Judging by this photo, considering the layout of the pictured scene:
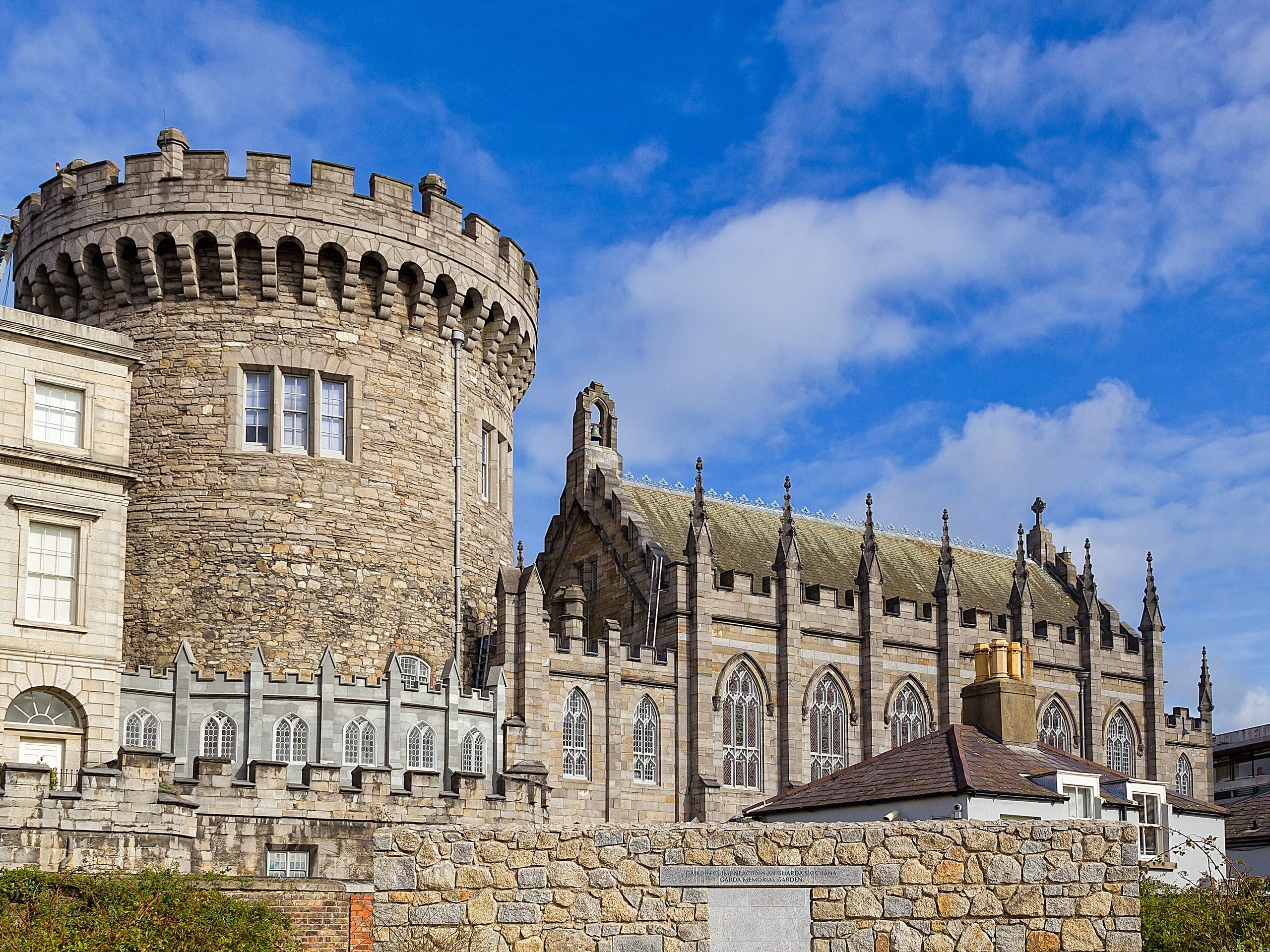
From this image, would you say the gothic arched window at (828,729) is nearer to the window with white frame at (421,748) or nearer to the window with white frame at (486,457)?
the window with white frame at (486,457)

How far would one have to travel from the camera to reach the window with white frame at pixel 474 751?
116ft

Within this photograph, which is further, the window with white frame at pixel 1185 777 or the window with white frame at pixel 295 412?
the window with white frame at pixel 1185 777

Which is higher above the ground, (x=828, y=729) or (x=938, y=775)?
(x=828, y=729)

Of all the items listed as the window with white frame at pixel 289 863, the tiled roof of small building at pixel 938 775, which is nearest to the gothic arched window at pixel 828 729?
the tiled roof of small building at pixel 938 775

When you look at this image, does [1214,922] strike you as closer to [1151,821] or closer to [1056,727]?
[1151,821]

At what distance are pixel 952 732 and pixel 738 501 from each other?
24004mm

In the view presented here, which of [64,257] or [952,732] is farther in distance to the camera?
[64,257]

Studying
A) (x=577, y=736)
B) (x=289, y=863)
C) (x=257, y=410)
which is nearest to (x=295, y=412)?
(x=257, y=410)

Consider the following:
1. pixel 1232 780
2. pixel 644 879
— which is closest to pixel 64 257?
pixel 644 879

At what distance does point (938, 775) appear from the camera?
24.6m

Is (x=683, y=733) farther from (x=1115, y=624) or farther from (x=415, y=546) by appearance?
(x=1115, y=624)

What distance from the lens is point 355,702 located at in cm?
3306

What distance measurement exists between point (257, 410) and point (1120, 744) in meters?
29.1

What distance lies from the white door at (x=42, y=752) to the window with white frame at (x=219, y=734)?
3.71m
